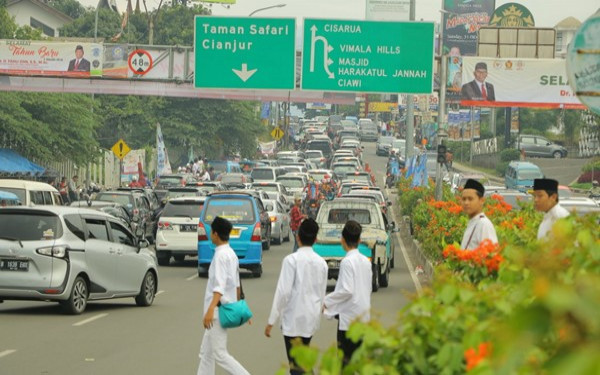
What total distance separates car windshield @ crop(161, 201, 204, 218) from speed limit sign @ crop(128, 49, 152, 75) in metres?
8.02

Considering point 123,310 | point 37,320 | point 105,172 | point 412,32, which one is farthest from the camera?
point 105,172

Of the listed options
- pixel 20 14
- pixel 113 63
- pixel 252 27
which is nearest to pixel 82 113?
pixel 113 63

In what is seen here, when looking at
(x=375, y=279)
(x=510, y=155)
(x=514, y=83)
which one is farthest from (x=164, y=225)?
(x=510, y=155)

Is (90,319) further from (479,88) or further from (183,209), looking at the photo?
(479,88)

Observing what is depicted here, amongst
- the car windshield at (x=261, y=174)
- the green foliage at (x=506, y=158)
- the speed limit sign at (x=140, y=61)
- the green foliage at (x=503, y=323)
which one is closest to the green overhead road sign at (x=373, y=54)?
the speed limit sign at (x=140, y=61)

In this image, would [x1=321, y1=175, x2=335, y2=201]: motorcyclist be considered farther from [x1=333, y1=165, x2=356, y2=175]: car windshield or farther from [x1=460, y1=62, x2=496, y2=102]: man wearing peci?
[x1=333, y1=165, x2=356, y2=175]: car windshield

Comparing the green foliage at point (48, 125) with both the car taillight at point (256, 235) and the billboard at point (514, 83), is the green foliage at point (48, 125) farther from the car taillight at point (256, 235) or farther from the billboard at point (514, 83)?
the car taillight at point (256, 235)

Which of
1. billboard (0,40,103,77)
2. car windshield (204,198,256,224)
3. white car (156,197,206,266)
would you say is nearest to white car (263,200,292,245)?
billboard (0,40,103,77)

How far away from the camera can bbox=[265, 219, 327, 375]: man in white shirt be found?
378 inches

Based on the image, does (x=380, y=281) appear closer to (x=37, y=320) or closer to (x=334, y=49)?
(x=37, y=320)

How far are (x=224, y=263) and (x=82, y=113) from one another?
41.1m

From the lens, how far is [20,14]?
84.6 meters

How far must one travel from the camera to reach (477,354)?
3.59 metres

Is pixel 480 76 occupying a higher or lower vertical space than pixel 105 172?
higher
